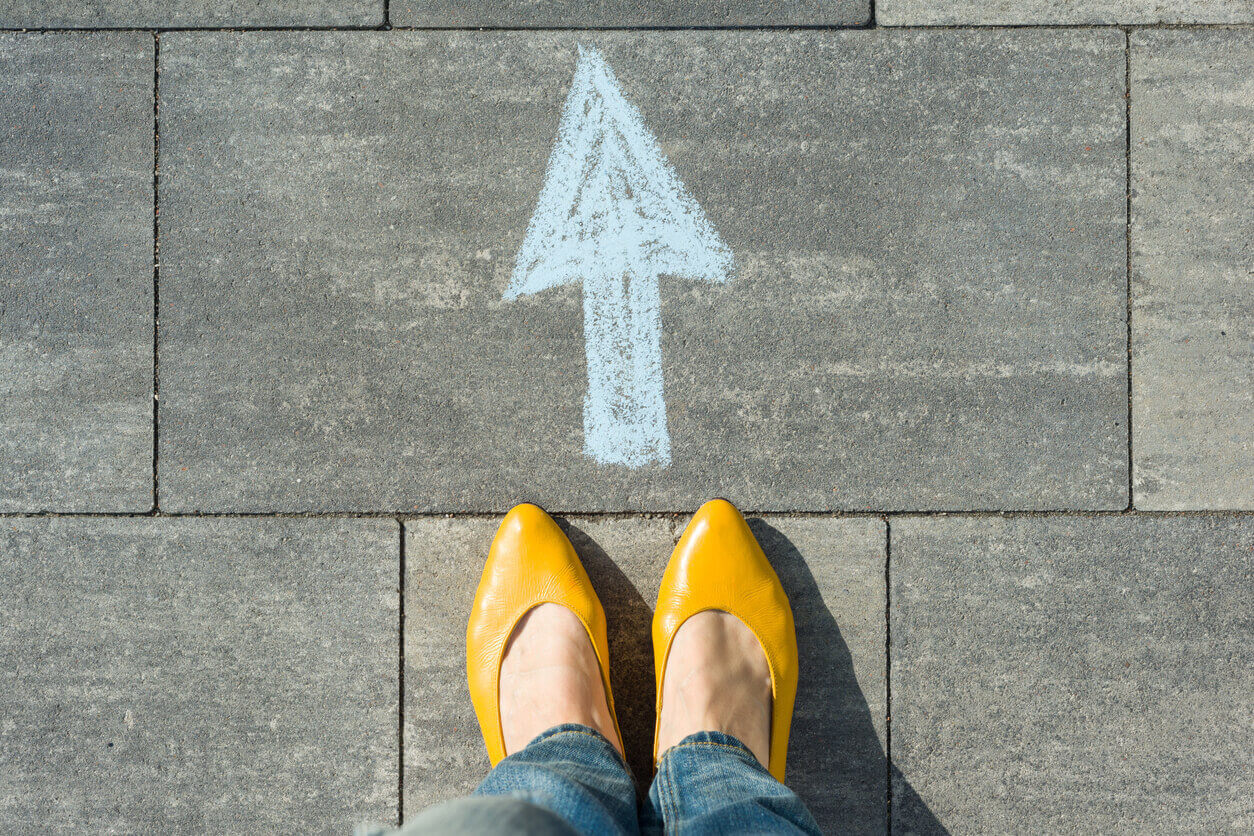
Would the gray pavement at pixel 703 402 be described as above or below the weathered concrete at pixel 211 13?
below

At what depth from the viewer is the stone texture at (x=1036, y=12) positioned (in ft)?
7.83

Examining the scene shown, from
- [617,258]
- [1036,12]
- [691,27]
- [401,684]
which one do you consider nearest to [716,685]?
[401,684]

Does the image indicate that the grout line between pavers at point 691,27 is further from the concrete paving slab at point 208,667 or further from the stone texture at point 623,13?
the concrete paving slab at point 208,667

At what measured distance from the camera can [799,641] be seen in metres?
2.40

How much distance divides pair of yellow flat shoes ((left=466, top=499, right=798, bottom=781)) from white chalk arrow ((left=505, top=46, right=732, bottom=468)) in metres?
0.27

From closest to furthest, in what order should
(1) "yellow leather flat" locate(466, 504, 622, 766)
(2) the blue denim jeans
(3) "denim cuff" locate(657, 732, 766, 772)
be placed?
(2) the blue denim jeans < (3) "denim cuff" locate(657, 732, 766, 772) < (1) "yellow leather flat" locate(466, 504, 622, 766)

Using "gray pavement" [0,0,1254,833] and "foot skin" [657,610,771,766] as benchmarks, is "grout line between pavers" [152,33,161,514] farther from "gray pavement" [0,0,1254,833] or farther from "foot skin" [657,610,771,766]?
A: "foot skin" [657,610,771,766]

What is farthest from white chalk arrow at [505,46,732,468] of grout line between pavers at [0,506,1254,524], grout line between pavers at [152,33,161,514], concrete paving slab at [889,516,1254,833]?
grout line between pavers at [152,33,161,514]

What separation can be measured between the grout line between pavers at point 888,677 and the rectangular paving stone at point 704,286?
0.16 metres

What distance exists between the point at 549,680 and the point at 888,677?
40.2 inches

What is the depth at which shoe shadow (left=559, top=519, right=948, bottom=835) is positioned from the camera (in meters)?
2.38

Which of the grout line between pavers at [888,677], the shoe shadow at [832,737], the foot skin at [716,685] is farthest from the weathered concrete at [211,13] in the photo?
the grout line between pavers at [888,677]

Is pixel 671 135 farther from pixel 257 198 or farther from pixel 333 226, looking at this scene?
pixel 257 198

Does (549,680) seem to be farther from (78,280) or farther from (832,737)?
(78,280)
